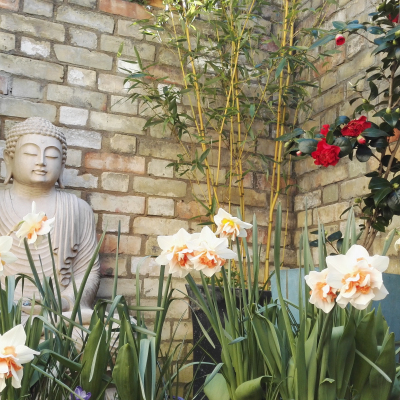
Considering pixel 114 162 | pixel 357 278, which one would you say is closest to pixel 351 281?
pixel 357 278

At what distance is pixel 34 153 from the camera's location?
329cm

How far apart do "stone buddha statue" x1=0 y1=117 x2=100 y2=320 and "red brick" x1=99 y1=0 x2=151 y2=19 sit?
1.20 meters

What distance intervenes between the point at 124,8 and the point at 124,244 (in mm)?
1768

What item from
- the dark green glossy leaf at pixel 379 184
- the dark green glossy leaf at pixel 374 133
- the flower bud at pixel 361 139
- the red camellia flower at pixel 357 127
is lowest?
the dark green glossy leaf at pixel 379 184

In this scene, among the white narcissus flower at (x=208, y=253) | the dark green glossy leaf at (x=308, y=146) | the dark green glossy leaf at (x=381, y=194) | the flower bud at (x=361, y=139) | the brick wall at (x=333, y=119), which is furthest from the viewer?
the brick wall at (x=333, y=119)

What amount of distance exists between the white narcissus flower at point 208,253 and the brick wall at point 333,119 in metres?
2.48

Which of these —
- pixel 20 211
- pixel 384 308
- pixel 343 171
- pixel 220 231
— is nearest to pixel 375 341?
pixel 220 231

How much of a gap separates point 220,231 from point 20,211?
7.35 feet

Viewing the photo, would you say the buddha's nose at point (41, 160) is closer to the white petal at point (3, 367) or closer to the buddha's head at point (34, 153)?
the buddha's head at point (34, 153)

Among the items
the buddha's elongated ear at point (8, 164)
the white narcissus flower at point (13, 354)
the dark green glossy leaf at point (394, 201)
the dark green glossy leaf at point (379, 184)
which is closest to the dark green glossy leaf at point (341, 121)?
the dark green glossy leaf at point (379, 184)

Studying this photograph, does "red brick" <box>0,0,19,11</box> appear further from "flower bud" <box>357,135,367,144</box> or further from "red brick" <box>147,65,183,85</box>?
"flower bud" <box>357,135,367,144</box>

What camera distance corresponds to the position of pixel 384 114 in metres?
2.79

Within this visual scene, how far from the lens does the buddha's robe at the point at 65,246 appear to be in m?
3.15

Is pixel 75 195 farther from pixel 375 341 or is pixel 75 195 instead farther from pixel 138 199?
pixel 375 341
